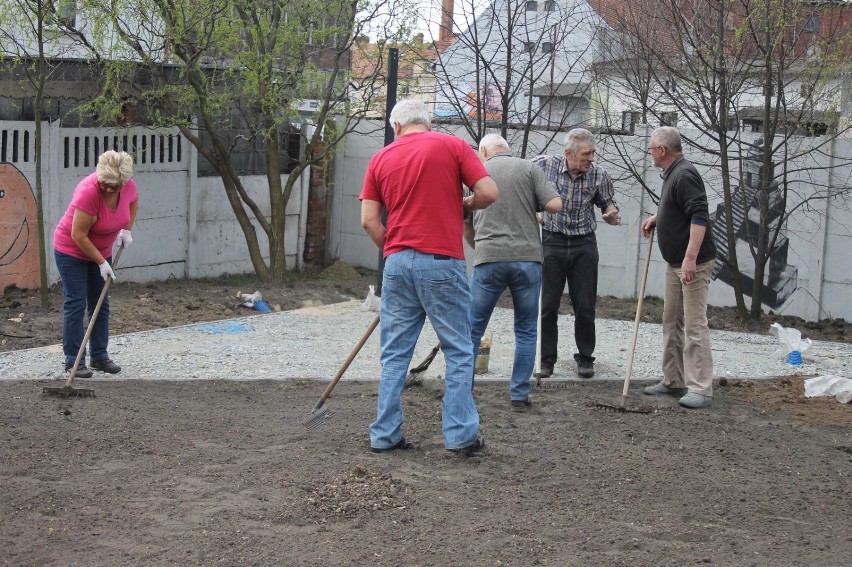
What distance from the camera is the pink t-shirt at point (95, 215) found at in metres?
7.15

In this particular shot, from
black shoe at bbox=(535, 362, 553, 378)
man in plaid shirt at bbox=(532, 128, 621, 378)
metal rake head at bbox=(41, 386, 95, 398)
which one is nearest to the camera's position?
metal rake head at bbox=(41, 386, 95, 398)

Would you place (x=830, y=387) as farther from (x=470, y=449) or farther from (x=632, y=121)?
(x=632, y=121)

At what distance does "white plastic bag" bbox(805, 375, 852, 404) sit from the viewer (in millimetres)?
7418

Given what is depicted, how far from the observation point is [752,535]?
15.2 feet

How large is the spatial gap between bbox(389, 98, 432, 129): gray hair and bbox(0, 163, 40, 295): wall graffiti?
6118 mm

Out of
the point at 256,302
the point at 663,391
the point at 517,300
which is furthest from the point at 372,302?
the point at 517,300

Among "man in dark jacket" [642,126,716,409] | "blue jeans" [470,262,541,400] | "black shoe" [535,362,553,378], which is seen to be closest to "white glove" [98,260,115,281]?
"blue jeans" [470,262,541,400]

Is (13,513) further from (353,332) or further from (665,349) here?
(353,332)

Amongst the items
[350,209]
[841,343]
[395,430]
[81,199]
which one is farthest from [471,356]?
[350,209]

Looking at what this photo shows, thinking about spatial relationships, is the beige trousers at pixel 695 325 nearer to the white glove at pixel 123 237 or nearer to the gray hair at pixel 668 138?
the gray hair at pixel 668 138

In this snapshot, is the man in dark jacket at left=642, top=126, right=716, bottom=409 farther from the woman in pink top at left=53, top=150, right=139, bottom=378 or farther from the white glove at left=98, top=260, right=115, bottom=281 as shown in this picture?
the white glove at left=98, top=260, right=115, bottom=281

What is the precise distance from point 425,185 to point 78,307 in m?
3.19

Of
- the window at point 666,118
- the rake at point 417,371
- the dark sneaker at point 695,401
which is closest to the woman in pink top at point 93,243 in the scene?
the rake at point 417,371

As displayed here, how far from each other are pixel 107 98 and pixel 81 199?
441cm
